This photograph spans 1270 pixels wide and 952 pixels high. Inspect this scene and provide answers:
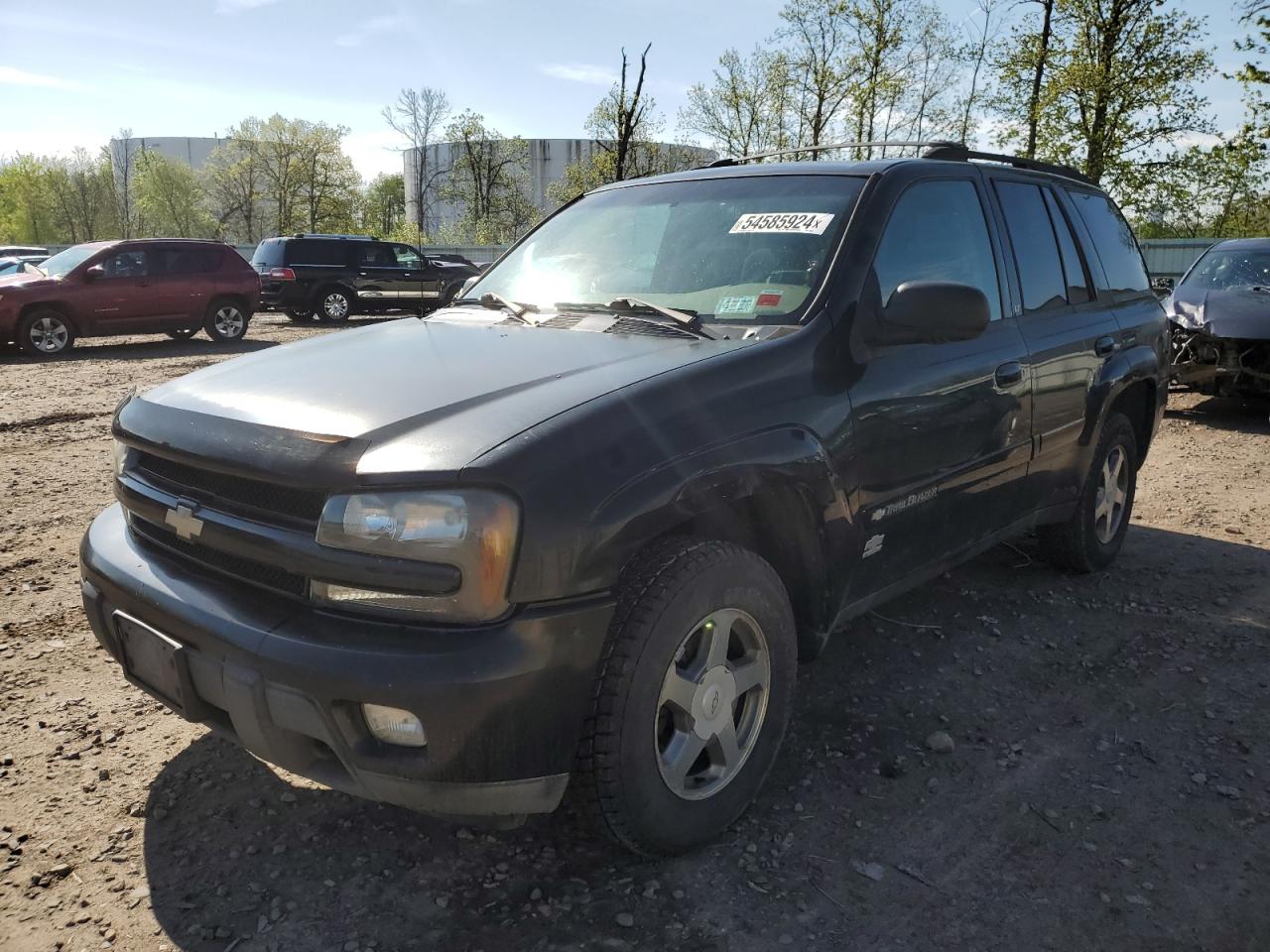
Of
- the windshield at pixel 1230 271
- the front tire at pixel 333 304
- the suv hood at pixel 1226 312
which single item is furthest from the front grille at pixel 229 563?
the front tire at pixel 333 304

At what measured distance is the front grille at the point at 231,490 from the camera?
2.08 m

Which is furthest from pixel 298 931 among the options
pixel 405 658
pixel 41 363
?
pixel 41 363

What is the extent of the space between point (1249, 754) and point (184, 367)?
1253 cm

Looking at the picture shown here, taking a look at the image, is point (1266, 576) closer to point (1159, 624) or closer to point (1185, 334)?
point (1159, 624)

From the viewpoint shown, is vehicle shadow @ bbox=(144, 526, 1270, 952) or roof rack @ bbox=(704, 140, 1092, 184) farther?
roof rack @ bbox=(704, 140, 1092, 184)

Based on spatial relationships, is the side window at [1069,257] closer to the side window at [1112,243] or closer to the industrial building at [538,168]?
the side window at [1112,243]

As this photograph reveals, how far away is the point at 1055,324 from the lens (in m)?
3.82

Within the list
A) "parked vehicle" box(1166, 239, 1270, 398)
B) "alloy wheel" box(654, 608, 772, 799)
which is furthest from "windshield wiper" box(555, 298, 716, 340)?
"parked vehicle" box(1166, 239, 1270, 398)

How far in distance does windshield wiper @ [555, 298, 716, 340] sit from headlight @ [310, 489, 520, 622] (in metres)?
1.07

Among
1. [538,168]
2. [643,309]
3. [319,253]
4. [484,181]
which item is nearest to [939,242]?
[643,309]

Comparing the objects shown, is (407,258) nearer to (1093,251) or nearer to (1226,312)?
(1226,312)

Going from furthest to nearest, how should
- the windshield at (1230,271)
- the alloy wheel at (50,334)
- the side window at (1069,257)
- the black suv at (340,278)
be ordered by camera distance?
the black suv at (340,278), the alloy wheel at (50,334), the windshield at (1230,271), the side window at (1069,257)

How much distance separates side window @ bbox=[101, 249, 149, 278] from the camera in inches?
579

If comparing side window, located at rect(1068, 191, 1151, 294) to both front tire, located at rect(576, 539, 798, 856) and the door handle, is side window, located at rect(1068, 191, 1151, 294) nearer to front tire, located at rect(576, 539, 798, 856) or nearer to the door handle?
the door handle
